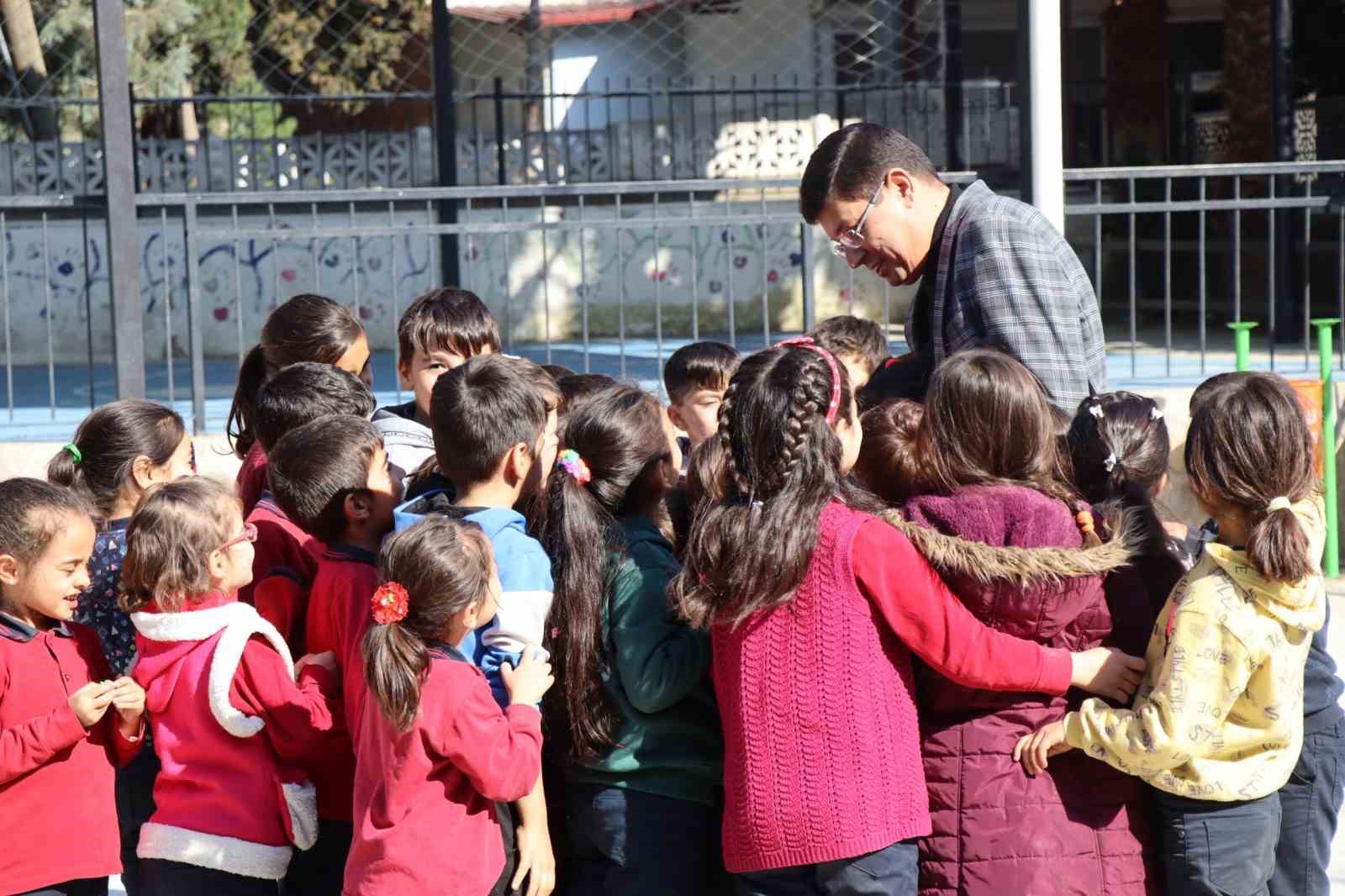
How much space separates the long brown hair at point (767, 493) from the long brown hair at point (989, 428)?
0.51 ft

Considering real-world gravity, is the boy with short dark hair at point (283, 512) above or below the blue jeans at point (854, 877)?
above

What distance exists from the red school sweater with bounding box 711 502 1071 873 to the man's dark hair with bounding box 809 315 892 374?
1.50m

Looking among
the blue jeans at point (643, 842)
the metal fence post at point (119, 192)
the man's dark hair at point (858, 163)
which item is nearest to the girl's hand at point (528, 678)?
the blue jeans at point (643, 842)

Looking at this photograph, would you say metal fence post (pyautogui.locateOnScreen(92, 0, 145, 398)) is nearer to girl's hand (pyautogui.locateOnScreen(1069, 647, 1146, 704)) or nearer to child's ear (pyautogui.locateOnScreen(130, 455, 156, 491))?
child's ear (pyautogui.locateOnScreen(130, 455, 156, 491))

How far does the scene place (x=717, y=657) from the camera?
238 cm

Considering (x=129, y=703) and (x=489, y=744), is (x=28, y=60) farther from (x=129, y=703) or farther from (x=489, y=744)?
(x=489, y=744)

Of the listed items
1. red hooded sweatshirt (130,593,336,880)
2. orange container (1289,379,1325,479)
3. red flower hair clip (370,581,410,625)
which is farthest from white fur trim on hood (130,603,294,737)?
orange container (1289,379,1325,479)

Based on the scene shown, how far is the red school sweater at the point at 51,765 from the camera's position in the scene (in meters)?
2.47

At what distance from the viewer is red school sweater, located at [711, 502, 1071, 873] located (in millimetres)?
2250

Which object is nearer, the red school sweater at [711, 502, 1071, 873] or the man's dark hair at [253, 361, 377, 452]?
the red school sweater at [711, 502, 1071, 873]

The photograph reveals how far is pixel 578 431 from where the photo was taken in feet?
8.32

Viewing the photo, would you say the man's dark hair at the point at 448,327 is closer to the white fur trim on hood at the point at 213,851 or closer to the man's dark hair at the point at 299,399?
the man's dark hair at the point at 299,399

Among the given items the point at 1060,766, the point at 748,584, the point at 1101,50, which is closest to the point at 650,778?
the point at 748,584

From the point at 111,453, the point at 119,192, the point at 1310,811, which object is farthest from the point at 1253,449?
the point at 119,192
